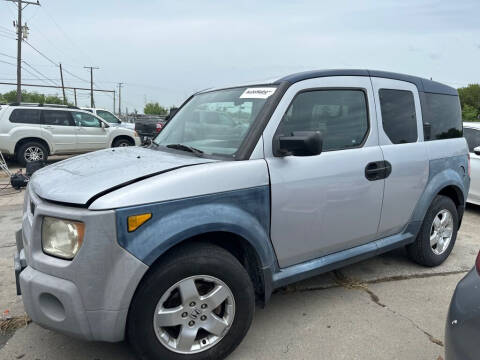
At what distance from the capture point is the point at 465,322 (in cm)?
172

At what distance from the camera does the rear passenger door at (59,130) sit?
11.5 metres

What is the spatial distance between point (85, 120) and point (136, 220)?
11381 mm

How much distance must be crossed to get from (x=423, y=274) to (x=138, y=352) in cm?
293

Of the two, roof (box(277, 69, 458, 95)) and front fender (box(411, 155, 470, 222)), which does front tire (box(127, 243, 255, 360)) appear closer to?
roof (box(277, 69, 458, 95))

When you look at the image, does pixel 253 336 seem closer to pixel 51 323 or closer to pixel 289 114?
pixel 51 323

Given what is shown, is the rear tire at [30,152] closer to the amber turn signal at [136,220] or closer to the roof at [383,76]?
the roof at [383,76]

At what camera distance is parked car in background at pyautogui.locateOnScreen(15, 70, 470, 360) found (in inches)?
81.3

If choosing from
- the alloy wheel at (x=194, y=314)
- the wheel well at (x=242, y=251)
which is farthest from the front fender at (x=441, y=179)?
the alloy wheel at (x=194, y=314)

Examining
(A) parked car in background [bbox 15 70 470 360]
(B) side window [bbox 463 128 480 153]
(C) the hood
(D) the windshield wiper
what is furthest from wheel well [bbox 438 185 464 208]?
(B) side window [bbox 463 128 480 153]

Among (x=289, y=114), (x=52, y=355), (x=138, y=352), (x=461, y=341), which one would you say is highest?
(x=289, y=114)

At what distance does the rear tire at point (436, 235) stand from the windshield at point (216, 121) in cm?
215

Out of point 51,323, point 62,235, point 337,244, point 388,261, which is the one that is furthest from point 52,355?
point 388,261

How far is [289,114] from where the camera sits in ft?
9.19

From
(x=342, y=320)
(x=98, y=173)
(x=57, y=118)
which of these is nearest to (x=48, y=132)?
(x=57, y=118)
